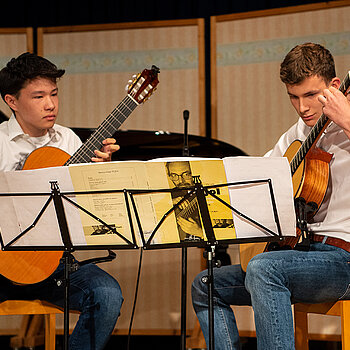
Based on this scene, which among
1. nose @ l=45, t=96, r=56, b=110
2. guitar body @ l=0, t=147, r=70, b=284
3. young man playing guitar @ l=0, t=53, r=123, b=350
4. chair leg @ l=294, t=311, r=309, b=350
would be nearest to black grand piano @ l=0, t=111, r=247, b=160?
young man playing guitar @ l=0, t=53, r=123, b=350

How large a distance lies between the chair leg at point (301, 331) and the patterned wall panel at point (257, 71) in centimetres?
171

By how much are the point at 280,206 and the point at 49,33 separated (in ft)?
9.95

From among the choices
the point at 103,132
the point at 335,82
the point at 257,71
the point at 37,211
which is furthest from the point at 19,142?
the point at 257,71

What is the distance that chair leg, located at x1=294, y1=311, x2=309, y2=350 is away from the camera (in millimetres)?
2570

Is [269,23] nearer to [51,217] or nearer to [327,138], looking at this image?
[327,138]

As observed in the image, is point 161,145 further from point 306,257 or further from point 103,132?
point 306,257

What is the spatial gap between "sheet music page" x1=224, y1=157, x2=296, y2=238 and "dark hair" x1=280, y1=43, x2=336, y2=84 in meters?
0.68

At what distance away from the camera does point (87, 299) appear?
8.17 ft

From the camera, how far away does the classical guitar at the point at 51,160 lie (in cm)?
243

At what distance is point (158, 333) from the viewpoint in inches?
163

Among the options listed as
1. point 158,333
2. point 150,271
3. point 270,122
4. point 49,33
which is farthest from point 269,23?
point 158,333

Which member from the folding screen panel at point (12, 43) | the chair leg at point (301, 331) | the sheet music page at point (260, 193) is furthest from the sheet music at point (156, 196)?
the folding screen panel at point (12, 43)

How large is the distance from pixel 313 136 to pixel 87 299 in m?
1.20

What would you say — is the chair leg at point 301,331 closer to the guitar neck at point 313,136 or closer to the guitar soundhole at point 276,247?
the guitar soundhole at point 276,247
